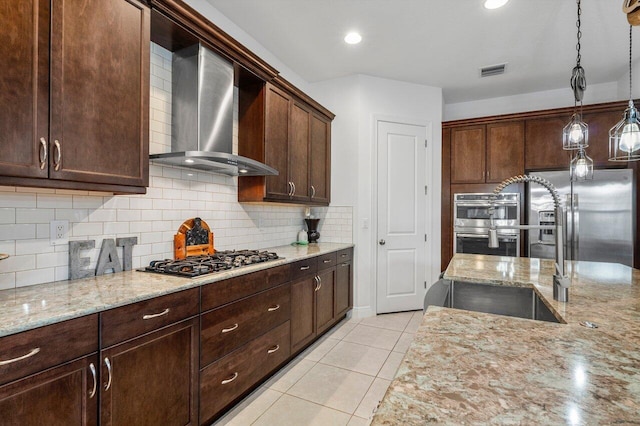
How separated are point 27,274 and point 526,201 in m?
4.69

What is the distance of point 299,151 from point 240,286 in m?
1.77

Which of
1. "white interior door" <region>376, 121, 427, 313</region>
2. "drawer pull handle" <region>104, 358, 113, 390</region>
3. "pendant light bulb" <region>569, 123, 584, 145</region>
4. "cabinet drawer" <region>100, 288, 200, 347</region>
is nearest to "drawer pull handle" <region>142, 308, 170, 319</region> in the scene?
"cabinet drawer" <region>100, 288, 200, 347</region>

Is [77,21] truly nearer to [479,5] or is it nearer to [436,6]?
[436,6]

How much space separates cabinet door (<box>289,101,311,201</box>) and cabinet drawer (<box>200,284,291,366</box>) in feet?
3.88

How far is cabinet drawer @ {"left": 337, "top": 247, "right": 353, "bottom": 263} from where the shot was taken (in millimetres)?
3492

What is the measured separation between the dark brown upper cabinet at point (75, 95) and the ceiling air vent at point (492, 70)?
11.7 ft

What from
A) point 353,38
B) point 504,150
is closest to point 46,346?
point 353,38

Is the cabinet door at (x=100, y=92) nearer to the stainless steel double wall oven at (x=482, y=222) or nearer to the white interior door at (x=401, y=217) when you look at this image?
the white interior door at (x=401, y=217)

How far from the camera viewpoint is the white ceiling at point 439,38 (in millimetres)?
2619

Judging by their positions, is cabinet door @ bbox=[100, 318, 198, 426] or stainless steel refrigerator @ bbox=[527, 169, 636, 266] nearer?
cabinet door @ bbox=[100, 318, 198, 426]

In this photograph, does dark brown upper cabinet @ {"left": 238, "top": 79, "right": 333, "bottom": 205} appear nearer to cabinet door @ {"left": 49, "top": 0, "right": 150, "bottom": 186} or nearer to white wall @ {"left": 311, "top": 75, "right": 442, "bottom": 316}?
white wall @ {"left": 311, "top": 75, "right": 442, "bottom": 316}

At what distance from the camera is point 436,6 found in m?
2.60

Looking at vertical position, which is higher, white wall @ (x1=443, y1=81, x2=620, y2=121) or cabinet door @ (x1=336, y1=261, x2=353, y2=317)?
white wall @ (x1=443, y1=81, x2=620, y2=121)

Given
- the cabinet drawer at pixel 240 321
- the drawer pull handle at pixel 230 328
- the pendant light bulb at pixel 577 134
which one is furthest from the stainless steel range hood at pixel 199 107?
the pendant light bulb at pixel 577 134
